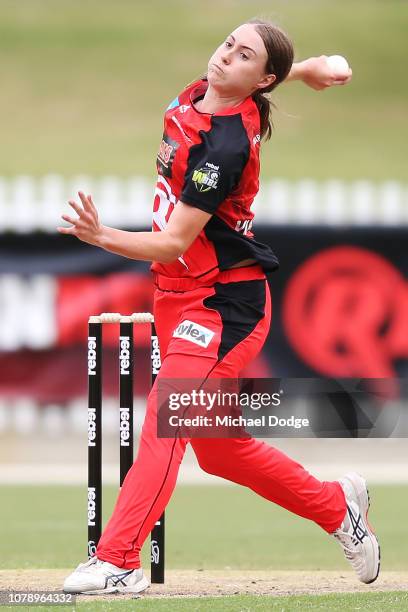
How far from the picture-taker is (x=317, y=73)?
5.45 meters

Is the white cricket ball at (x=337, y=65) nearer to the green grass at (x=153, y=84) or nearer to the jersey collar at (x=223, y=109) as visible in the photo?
the jersey collar at (x=223, y=109)

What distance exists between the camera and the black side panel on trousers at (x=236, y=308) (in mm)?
4734

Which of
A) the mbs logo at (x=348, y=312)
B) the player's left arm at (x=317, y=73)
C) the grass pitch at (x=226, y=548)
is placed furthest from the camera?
the mbs logo at (x=348, y=312)

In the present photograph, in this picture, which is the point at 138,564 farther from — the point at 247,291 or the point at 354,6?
the point at 354,6

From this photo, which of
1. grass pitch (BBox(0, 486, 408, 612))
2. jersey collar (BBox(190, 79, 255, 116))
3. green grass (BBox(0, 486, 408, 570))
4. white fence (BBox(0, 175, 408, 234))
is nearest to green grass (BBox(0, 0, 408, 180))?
white fence (BBox(0, 175, 408, 234))

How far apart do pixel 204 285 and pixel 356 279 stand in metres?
7.09

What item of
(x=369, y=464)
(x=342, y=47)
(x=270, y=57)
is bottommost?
(x=369, y=464)

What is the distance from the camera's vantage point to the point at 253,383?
496 centimetres

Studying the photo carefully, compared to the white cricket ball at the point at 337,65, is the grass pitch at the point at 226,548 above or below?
below

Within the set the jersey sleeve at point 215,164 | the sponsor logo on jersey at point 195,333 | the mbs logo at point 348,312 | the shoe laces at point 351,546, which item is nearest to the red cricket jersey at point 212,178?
the jersey sleeve at point 215,164

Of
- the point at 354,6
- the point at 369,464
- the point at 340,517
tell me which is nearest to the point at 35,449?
the point at 369,464

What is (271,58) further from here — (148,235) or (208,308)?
(208,308)

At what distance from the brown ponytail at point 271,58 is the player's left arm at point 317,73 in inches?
19.8

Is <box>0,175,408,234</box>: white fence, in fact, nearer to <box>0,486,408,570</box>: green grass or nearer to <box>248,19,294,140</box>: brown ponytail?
<box>0,486,408,570</box>: green grass
